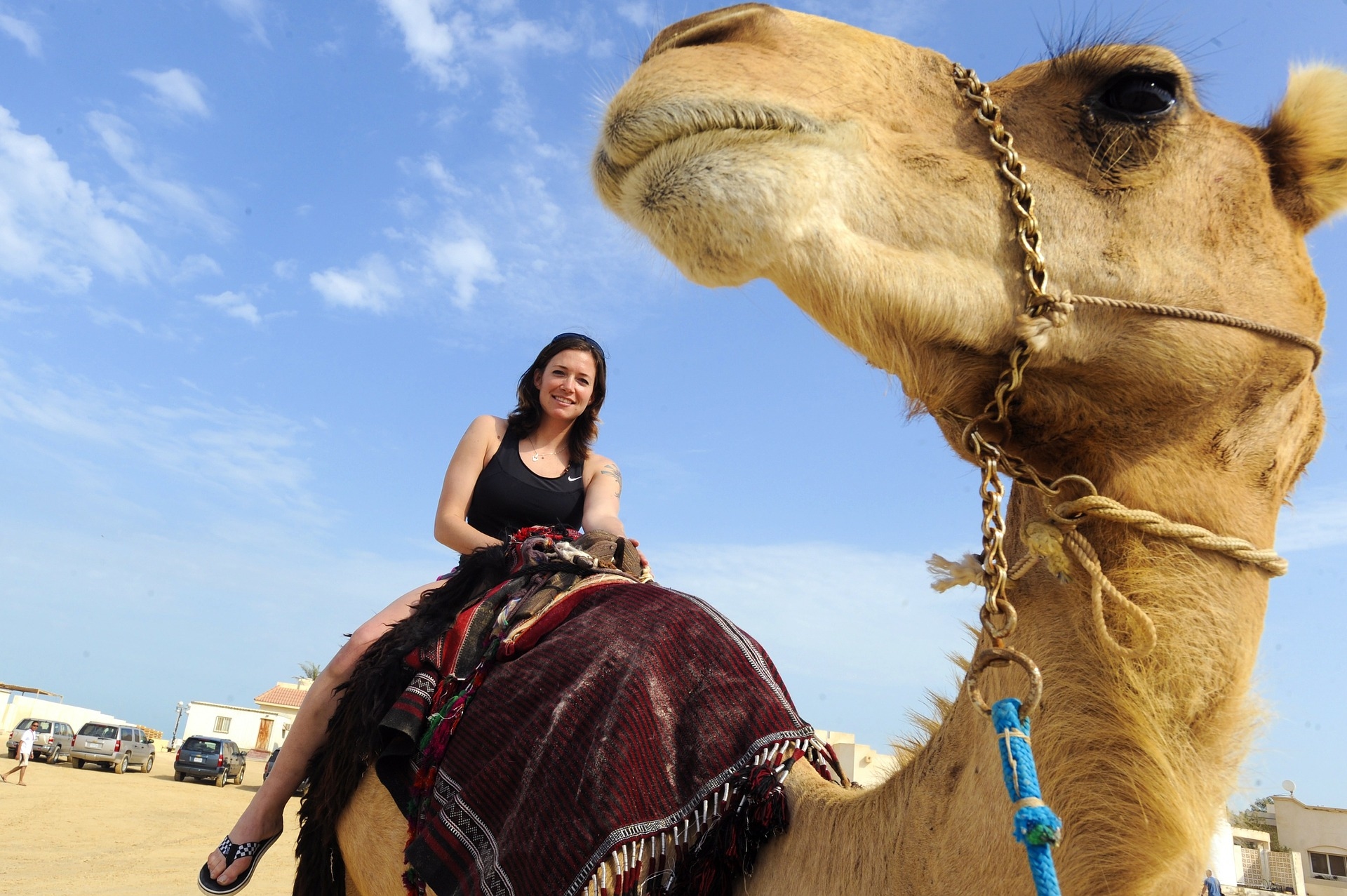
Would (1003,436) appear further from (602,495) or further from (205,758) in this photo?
(205,758)

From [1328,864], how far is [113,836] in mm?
35214

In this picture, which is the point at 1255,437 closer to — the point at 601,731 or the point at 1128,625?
the point at 1128,625

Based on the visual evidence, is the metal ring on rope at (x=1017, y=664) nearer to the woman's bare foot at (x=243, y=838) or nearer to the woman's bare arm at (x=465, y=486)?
the woman's bare arm at (x=465, y=486)

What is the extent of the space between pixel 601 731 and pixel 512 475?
5.72 ft

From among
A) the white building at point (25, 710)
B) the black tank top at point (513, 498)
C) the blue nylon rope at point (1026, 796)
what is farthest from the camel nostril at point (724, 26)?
the white building at point (25, 710)

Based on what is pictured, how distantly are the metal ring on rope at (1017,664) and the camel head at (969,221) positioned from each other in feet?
1.57

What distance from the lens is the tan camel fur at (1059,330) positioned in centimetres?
164

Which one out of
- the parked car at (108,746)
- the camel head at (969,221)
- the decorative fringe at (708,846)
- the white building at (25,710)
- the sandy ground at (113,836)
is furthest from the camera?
the white building at (25,710)

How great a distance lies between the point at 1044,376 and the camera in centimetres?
179

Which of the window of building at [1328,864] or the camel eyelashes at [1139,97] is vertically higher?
the camel eyelashes at [1139,97]

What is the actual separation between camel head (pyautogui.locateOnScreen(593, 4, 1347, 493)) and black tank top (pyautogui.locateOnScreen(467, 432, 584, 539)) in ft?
6.55

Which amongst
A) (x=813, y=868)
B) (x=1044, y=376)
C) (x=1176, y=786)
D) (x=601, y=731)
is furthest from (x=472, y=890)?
(x=1044, y=376)

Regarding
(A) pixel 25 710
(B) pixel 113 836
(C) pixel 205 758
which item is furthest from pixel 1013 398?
(A) pixel 25 710

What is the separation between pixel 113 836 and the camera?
55.1ft
